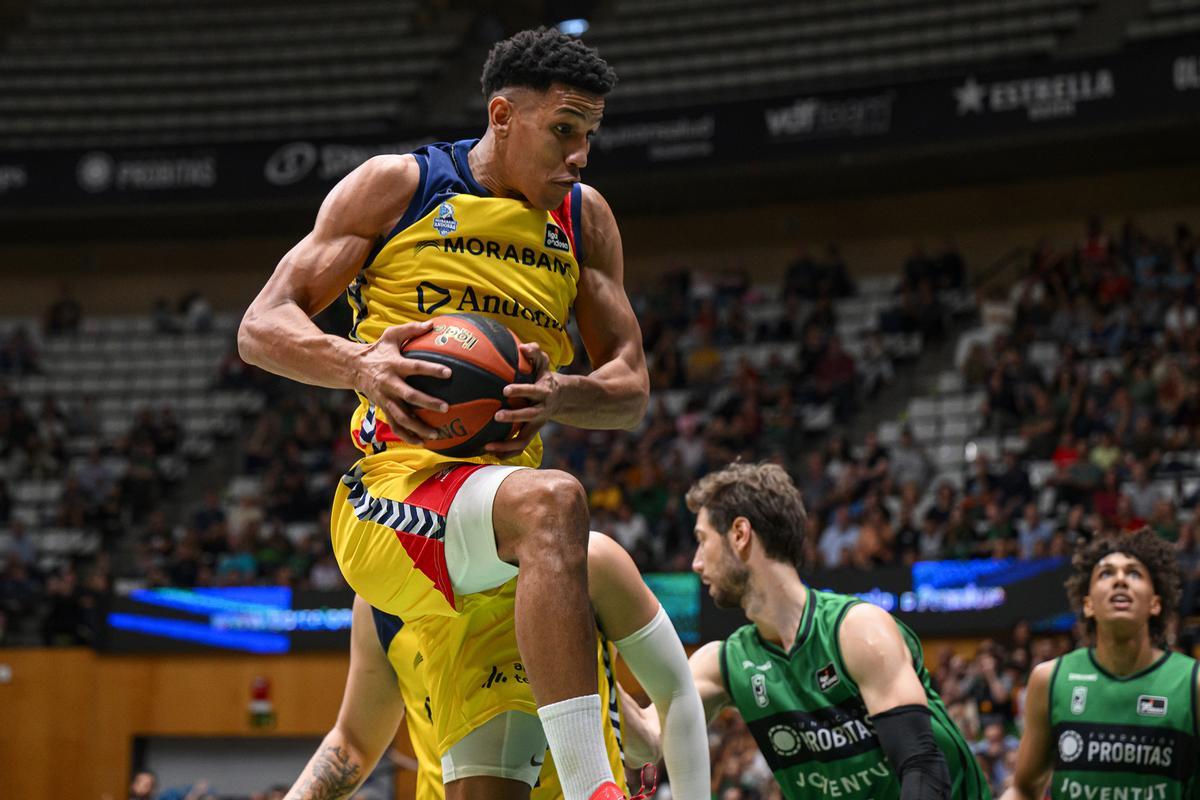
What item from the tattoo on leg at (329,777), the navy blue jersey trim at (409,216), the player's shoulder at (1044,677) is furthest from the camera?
the player's shoulder at (1044,677)

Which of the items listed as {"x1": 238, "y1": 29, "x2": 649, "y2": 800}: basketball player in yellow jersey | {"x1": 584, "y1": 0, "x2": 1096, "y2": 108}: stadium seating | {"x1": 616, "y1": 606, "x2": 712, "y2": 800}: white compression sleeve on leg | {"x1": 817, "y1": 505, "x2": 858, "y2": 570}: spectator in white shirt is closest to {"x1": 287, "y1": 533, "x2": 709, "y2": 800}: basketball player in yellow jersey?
{"x1": 616, "y1": 606, "x2": 712, "y2": 800}: white compression sleeve on leg

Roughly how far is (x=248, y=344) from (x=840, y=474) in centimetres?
1235

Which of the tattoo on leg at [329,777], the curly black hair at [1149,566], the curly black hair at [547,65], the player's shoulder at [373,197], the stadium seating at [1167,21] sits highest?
the stadium seating at [1167,21]

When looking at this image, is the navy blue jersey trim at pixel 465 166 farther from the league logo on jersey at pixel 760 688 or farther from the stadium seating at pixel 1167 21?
the stadium seating at pixel 1167 21

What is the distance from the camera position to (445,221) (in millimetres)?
4031

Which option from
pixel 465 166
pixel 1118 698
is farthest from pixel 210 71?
pixel 465 166

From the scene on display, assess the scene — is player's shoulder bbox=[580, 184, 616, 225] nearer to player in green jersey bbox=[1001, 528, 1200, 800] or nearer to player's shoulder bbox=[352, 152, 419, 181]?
player's shoulder bbox=[352, 152, 419, 181]

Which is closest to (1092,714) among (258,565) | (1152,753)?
(1152,753)

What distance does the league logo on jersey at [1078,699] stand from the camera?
5727mm

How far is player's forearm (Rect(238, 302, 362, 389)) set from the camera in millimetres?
3723

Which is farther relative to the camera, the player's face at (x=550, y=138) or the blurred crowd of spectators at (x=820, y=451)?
the blurred crowd of spectators at (x=820, y=451)

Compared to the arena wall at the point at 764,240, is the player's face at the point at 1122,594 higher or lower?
lower

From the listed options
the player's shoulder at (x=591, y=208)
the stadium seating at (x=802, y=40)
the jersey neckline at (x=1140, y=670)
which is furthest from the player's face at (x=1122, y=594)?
the stadium seating at (x=802, y=40)

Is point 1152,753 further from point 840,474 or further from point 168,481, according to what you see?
point 168,481
